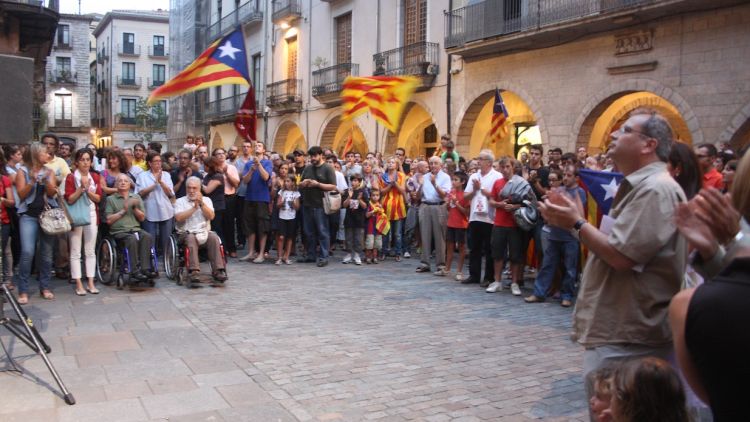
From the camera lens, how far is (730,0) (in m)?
12.0

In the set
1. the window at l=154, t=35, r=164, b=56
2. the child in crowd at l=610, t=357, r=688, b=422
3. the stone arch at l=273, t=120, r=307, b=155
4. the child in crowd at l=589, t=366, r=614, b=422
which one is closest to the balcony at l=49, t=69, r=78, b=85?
the window at l=154, t=35, r=164, b=56

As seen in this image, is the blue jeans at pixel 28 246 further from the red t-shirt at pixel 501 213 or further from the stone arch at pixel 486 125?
the stone arch at pixel 486 125

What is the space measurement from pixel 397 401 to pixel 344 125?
21285 mm

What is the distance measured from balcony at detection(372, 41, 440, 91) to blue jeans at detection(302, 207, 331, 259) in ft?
31.5

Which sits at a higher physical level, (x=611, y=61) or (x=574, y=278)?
(x=611, y=61)

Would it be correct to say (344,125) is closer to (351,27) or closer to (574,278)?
(351,27)

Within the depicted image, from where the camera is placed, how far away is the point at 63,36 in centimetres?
5962

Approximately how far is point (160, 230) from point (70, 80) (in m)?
56.4

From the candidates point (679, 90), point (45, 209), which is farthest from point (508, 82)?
point (45, 209)

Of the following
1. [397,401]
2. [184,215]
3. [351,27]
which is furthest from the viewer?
[351,27]

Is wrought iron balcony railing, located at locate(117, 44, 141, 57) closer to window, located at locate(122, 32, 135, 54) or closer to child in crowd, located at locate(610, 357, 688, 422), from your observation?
window, located at locate(122, 32, 135, 54)

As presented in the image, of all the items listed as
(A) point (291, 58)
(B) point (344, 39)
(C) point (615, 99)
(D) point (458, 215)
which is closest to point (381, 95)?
(D) point (458, 215)

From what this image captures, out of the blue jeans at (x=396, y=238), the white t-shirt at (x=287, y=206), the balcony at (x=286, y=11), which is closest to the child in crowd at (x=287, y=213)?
the white t-shirt at (x=287, y=206)

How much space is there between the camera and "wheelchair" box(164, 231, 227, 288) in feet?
29.8
